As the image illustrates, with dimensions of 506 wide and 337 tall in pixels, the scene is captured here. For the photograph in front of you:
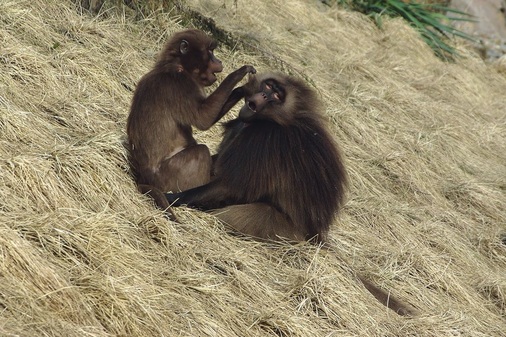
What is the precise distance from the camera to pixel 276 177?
15.4 feet

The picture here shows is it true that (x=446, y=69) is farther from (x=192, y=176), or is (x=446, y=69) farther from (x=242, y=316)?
(x=242, y=316)

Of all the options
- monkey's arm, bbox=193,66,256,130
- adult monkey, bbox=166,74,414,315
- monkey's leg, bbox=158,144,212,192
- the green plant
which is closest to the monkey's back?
adult monkey, bbox=166,74,414,315

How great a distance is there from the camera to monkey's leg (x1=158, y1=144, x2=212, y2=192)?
15.5 feet

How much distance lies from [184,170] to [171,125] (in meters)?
0.28

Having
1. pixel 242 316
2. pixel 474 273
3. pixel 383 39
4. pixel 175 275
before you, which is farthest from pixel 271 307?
pixel 383 39

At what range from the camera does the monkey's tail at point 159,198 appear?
14.8ft

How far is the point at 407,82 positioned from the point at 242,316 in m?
5.95

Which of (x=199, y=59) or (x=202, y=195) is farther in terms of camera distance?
(x=199, y=59)

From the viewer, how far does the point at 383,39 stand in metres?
10.3

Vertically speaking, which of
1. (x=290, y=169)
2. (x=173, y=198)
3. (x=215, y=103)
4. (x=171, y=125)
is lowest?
(x=173, y=198)

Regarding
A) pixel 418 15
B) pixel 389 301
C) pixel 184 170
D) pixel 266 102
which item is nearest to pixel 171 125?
pixel 184 170

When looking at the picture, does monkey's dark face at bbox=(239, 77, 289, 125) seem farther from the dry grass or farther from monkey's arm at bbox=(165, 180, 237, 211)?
the dry grass

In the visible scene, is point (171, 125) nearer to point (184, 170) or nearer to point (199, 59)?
point (184, 170)

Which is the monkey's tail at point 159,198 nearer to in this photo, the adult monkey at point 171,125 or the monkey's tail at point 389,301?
the adult monkey at point 171,125
